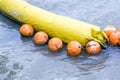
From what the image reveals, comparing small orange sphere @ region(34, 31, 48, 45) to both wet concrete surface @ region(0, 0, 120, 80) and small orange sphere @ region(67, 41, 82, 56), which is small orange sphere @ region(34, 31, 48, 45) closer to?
wet concrete surface @ region(0, 0, 120, 80)

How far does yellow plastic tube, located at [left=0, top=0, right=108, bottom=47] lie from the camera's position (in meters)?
4.29

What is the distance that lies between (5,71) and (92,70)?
1279 millimetres

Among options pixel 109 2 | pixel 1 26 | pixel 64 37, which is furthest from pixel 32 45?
pixel 109 2

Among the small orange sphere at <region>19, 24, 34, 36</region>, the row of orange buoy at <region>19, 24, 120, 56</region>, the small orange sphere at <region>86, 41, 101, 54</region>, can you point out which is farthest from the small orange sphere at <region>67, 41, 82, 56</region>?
the small orange sphere at <region>19, 24, 34, 36</region>

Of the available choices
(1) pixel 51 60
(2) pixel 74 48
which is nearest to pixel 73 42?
(2) pixel 74 48

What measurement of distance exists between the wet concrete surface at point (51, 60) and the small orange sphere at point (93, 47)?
0.08 metres

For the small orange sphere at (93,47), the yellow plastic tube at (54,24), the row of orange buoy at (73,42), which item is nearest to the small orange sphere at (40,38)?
the row of orange buoy at (73,42)

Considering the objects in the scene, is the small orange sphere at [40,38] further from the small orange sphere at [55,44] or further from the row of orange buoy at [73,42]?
the small orange sphere at [55,44]

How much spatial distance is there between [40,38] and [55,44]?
12.9 inches

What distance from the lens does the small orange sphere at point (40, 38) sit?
4477 millimetres

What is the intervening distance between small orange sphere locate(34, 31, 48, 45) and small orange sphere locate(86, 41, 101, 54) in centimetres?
75

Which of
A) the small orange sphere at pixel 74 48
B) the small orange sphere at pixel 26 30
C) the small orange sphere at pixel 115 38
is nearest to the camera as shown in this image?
the small orange sphere at pixel 74 48

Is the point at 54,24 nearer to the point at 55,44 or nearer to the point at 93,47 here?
the point at 55,44

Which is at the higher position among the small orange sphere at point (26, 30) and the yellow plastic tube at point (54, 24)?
the yellow plastic tube at point (54, 24)
